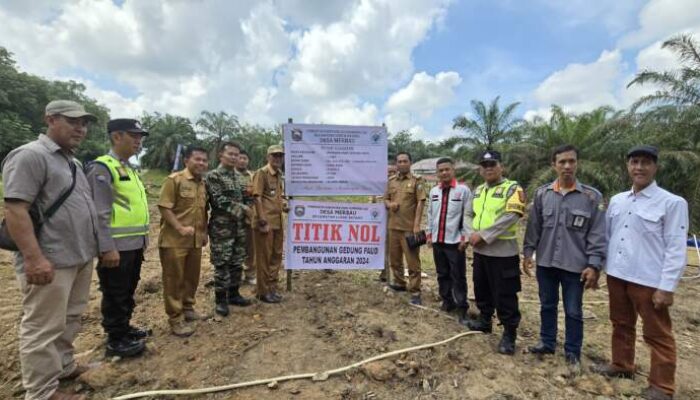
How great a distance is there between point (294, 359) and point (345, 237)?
1941 millimetres

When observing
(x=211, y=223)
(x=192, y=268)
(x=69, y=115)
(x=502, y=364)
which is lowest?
(x=502, y=364)

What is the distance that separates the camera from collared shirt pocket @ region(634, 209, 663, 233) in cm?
280

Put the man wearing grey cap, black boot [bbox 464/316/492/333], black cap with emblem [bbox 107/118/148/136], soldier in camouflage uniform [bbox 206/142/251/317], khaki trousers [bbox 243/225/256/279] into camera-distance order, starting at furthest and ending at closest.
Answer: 1. khaki trousers [bbox 243/225/256/279]
2. soldier in camouflage uniform [bbox 206/142/251/317]
3. black boot [bbox 464/316/492/333]
4. black cap with emblem [bbox 107/118/148/136]
5. the man wearing grey cap

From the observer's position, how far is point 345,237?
487 centimetres

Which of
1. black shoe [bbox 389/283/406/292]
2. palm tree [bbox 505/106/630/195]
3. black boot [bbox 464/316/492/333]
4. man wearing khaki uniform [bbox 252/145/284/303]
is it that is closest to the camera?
black boot [bbox 464/316/492/333]

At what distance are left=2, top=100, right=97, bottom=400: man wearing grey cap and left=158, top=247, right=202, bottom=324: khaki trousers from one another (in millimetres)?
905

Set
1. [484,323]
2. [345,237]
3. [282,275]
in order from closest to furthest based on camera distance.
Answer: [484,323] → [345,237] → [282,275]

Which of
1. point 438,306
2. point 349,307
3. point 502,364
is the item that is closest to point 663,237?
point 502,364

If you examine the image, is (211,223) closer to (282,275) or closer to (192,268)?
(192,268)

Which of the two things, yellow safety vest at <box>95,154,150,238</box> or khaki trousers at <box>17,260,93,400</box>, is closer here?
khaki trousers at <box>17,260,93,400</box>

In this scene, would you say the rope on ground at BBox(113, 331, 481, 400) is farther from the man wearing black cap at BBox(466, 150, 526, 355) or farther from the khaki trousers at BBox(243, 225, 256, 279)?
the khaki trousers at BBox(243, 225, 256, 279)

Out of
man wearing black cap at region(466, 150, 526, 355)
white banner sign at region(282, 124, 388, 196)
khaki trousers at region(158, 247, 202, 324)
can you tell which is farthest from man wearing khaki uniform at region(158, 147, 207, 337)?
man wearing black cap at region(466, 150, 526, 355)

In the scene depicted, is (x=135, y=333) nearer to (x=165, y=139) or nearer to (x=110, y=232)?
(x=110, y=232)

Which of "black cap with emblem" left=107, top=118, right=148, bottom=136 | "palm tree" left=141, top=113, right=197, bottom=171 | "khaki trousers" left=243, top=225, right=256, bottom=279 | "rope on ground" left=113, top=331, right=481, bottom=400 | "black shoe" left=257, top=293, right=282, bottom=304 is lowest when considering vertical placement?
"rope on ground" left=113, top=331, right=481, bottom=400
